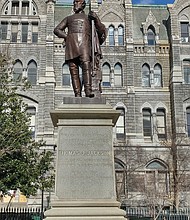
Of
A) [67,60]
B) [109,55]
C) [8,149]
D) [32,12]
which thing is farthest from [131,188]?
[67,60]

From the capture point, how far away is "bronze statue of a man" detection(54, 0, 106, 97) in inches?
340

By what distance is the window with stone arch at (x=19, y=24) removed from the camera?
33.3 m

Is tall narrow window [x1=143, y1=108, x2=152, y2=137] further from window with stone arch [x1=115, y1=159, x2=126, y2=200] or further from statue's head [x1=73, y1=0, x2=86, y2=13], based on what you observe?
statue's head [x1=73, y1=0, x2=86, y2=13]

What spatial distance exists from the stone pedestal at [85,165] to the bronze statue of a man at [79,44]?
2.32 feet

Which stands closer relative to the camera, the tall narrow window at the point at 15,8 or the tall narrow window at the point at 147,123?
the tall narrow window at the point at 147,123

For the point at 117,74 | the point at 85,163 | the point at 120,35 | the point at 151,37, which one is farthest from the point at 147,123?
the point at 85,163

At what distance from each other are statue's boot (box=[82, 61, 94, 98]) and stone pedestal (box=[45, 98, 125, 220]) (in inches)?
15.4

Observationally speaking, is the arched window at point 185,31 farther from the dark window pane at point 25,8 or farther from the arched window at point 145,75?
the dark window pane at point 25,8

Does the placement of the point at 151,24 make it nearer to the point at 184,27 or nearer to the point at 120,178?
the point at 184,27

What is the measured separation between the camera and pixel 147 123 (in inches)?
1262

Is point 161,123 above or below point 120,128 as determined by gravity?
above

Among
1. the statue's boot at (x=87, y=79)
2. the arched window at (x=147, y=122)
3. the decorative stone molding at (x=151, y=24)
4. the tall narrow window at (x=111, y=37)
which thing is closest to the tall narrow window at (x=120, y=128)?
the arched window at (x=147, y=122)

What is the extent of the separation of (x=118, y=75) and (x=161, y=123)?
206 inches

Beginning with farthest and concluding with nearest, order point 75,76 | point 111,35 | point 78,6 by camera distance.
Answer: point 111,35 < point 78,6 < point 75,76
